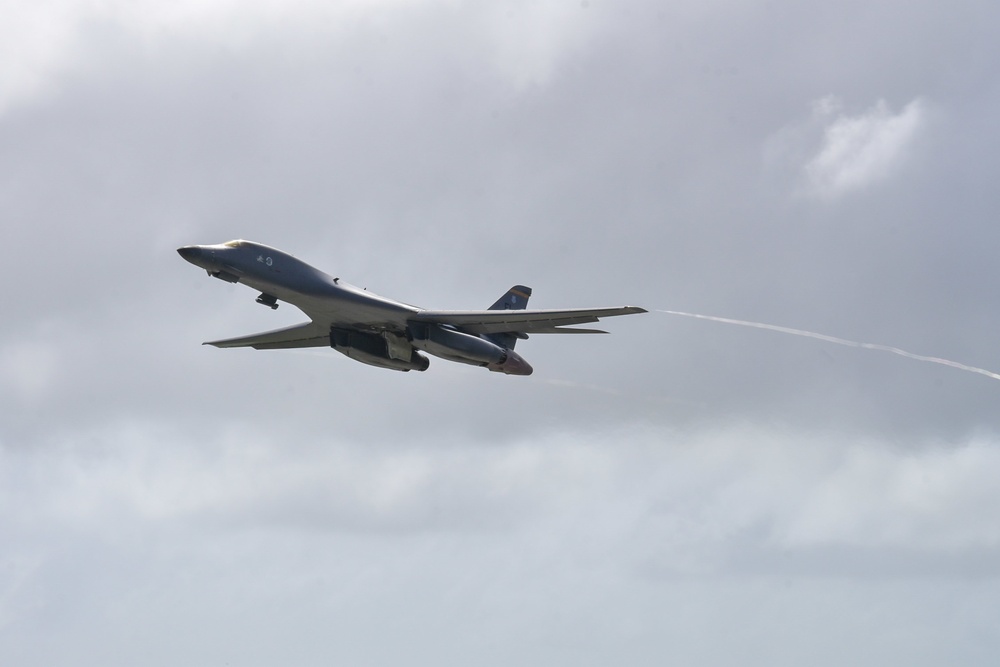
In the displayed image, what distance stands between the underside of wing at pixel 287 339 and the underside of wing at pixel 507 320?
20.9ft

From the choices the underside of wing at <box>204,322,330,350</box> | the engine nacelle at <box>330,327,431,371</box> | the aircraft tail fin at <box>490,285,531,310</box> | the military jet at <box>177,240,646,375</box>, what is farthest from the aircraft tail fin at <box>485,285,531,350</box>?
the underside of wing at <box>204,322,330,350</box>

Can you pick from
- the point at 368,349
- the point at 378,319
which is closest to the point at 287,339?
the point at 368,349

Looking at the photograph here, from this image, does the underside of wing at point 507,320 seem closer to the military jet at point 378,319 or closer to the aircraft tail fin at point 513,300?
the military jet at point 378,319

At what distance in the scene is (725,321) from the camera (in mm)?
55188

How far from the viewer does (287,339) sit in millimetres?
66562

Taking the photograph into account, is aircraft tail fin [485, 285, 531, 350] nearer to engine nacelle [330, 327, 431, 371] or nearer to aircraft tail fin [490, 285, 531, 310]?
aircraft tail fin [490, 285, 531, 310]

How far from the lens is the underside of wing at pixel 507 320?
187 feet

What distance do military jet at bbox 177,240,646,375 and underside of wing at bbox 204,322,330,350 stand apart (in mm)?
198

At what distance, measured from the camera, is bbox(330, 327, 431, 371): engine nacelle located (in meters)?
61.8

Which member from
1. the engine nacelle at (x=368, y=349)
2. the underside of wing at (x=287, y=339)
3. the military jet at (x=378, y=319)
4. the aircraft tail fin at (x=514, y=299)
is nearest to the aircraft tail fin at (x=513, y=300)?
the aircraft tail fin at (x=514, y=299)

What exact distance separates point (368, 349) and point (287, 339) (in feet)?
20.5

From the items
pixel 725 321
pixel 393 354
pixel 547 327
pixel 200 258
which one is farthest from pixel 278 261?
pixel 725 321

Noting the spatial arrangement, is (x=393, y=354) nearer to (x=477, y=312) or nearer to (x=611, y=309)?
(x=477, y=312)

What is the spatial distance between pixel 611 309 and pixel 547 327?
19.4 ft
